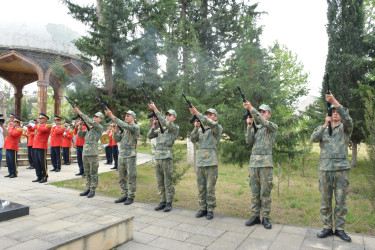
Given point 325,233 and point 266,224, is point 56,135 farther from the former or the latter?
point 325,233

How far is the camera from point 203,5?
52.4 ft

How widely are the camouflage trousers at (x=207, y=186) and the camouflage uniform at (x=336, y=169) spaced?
6.45 feet

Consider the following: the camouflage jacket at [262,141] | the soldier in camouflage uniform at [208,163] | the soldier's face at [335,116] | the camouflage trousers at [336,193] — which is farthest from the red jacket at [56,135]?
the soldier's face at [335,116]

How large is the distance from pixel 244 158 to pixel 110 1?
6.85m

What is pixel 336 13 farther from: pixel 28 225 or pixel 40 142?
pixel 28 225

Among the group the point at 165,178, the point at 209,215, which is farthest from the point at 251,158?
the point at 165,178

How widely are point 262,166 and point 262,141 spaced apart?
0.47 metres

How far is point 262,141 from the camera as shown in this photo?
5027 millimetres

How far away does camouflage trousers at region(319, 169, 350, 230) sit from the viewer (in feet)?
14.0

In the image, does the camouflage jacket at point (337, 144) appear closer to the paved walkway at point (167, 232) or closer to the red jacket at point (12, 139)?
the paved walkway at point (167, 232)

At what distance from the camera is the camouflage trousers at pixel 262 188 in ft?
15.9

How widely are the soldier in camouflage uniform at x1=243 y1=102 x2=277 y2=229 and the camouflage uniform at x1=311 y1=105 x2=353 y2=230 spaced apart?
2.79 ft

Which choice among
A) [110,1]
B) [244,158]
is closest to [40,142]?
[110,1]

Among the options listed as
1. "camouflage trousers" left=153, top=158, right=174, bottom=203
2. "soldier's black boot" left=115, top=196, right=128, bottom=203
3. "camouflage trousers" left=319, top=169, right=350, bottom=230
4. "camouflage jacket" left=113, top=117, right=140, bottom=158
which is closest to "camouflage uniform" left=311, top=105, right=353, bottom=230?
"camouflage trousers" left=319, top=169, right=350, bottom=230
